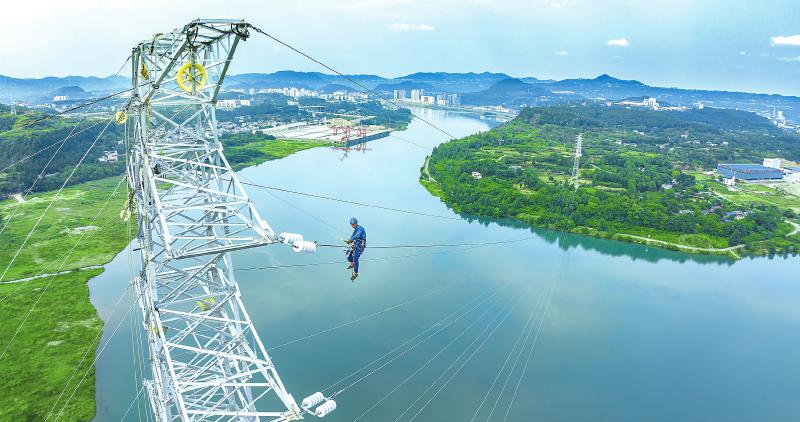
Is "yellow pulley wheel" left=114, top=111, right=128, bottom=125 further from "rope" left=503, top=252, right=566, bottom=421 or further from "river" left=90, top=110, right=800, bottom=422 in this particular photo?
"rope" left=503, top=252, right=566, bottom=421

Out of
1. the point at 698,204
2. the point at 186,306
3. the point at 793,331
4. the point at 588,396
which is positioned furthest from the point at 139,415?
the point at 698,204

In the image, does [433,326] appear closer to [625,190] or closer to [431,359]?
[431,359]

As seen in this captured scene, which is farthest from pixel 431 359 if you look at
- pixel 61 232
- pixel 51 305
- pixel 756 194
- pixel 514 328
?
pixel 756 194

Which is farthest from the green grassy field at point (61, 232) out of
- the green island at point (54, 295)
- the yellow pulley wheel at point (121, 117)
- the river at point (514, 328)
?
the yellow pulley wheel at point (121, 117)

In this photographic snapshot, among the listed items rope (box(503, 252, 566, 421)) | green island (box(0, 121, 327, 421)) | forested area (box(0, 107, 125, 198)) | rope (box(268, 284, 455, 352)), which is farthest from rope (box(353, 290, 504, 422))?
forested area (box(0, 107, 125, 198))

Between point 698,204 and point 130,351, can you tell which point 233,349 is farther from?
point 698,204

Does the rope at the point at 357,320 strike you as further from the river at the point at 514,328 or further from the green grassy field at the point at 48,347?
the green grassy field at the point at 48,347
